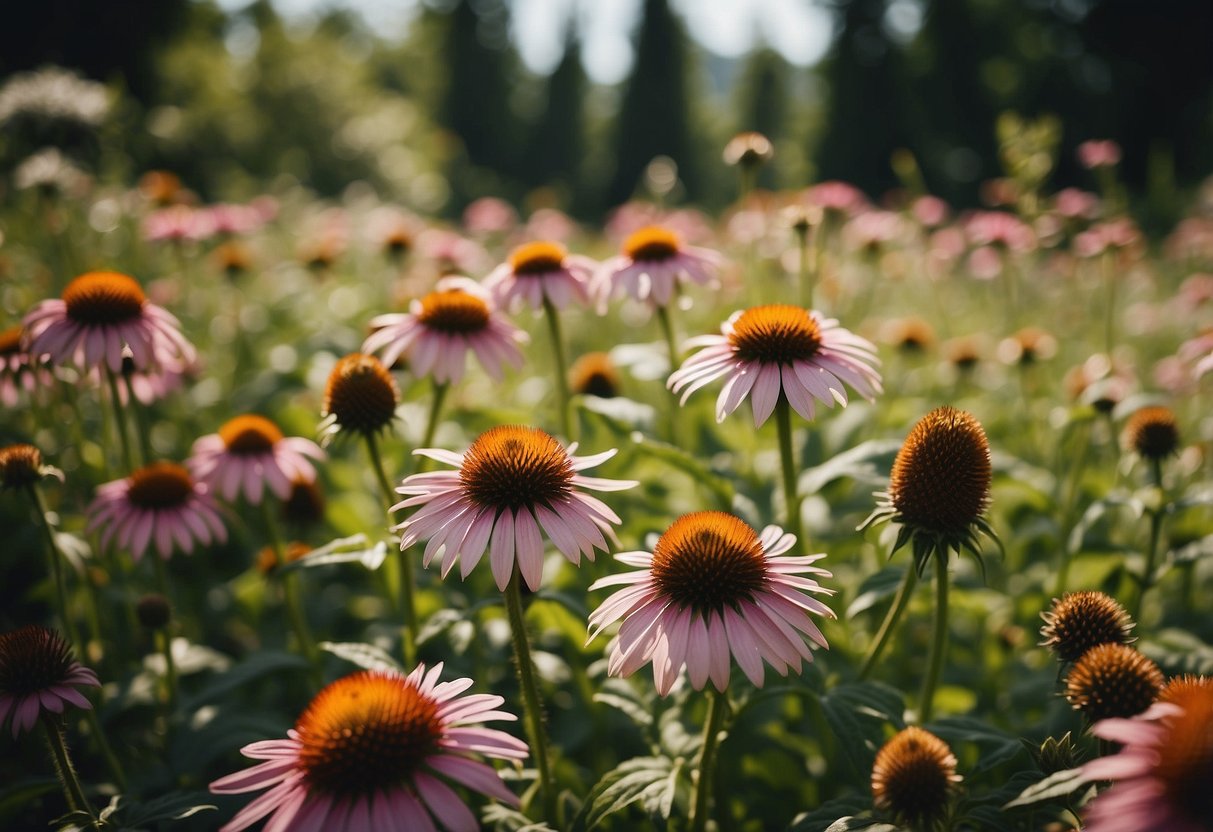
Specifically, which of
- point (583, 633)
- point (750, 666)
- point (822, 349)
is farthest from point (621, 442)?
point (750, 666)

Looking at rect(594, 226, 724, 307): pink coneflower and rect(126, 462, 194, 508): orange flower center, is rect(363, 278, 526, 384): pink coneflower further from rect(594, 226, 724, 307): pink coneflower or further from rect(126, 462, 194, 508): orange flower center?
rect(126, 462, 194, 508): orange flower center

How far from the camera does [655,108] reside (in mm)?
29906

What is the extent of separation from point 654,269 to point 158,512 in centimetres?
168

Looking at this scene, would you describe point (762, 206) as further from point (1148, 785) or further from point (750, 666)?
point (1148, 785)

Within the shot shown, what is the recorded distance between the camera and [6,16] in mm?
14523

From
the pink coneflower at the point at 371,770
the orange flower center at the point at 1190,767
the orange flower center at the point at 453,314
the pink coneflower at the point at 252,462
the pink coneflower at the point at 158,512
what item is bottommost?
the pink coneflower at the point at 371,770

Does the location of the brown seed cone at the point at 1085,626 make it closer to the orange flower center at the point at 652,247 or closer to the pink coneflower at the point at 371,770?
the pink coneflower at the point at 371,770

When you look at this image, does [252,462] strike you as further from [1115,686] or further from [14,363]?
[1115,686]

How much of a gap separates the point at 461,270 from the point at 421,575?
2128 millimetres

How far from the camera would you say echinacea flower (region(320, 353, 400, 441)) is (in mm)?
1850

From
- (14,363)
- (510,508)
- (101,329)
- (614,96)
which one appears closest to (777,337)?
(510,508)

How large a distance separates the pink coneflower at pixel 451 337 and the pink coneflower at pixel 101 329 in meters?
0.63

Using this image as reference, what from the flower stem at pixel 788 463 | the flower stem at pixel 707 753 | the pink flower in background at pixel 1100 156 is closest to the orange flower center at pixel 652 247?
the flower stem at pixel 788 463

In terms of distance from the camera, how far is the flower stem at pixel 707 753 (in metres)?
1.43
